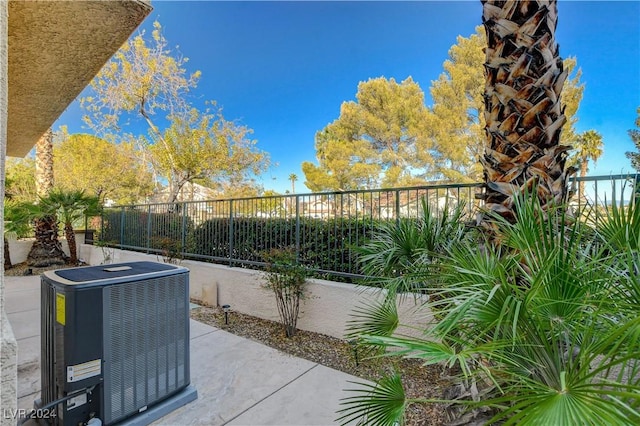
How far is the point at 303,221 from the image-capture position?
15.5ft

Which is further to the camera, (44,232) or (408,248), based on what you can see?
(44,232)

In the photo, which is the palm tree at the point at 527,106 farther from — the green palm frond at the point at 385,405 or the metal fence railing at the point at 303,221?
the green palm frond at the point at 385,405

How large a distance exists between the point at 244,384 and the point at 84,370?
1.39 metres

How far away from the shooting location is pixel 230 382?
285 centimetres

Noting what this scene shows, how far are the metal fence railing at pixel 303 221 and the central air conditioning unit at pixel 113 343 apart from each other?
178 cm

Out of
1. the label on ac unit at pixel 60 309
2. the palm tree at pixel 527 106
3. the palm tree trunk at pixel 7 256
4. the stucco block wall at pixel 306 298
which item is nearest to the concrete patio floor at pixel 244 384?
Answer: the stucco block wall at pixel 306 298

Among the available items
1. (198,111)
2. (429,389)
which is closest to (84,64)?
(429,389)

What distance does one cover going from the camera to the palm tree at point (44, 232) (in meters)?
8.51

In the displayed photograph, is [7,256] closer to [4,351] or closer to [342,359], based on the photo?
[342,359]

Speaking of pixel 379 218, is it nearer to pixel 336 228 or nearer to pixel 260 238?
pixel 336 228

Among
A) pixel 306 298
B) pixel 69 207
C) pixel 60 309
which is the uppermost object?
pixel 69 207

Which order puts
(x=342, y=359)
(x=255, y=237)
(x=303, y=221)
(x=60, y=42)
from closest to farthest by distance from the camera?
(x=60, y=42), (x=342, y=359), (x=303, y=221), (x=255, y=237)

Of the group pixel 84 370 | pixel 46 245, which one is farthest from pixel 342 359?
pixel 46 245

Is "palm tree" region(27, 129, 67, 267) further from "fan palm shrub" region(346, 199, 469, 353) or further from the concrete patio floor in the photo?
"fan palm shrub" region(346, 199, 469, 353)
